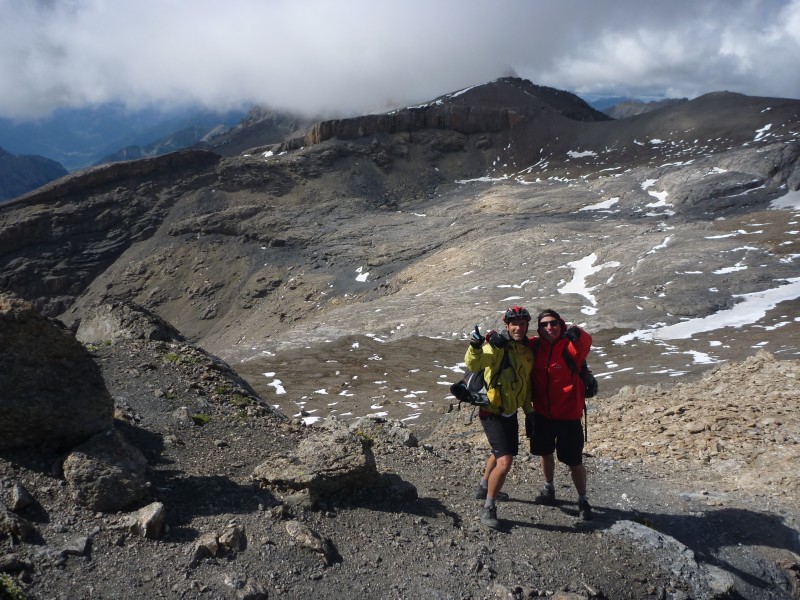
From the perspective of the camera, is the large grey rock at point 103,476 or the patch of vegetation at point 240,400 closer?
the large grey rock at point 103,476

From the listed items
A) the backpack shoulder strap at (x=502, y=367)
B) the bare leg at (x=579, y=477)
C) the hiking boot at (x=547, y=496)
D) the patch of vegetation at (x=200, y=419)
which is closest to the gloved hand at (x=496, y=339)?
the backpack shoulder strap at (x=502, y=367)

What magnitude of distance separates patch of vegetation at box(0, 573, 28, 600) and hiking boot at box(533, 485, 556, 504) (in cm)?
575

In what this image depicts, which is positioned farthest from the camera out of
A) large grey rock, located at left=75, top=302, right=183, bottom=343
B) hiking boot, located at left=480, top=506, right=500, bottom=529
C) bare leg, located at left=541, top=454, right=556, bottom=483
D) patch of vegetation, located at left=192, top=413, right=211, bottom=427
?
large grey rock, located at left=75, top=302, right=183, bottom=343

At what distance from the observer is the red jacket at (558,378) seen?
6824mm

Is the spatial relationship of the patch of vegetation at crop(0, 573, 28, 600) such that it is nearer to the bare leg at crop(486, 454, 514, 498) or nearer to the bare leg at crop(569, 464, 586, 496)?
the bare leg at crop(486, 454, 514, 498)

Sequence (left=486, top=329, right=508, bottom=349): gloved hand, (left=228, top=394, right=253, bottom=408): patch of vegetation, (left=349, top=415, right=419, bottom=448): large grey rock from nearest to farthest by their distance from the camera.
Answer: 1. (left=486, top=329, right=508, bottom=349): gloved hand
2. (left=349, top=415, right=419, bottom=448): large grey rock
3. (left=228, top=394, right=253, bottom=408): patch of vegetation

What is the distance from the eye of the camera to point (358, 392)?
24.4 metres

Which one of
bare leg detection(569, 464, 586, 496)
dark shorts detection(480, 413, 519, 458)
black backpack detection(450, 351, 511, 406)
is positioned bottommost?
bare leg detection(569, 464, 586, 496)

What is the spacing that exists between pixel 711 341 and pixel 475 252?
86.9 ft

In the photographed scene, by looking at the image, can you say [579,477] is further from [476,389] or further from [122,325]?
[122,325]

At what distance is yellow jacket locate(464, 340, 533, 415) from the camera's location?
664cm

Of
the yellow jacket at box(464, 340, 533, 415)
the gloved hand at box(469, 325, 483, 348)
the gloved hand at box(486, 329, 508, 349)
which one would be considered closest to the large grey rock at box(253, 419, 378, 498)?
the yellow jacket at box(464, 340, 533, 415)

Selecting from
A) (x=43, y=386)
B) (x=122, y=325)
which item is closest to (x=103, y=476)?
(x=43, y=386)

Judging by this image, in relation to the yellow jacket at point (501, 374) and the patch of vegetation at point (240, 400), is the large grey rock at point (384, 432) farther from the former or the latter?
the yellow jacket at point (501, 374)
